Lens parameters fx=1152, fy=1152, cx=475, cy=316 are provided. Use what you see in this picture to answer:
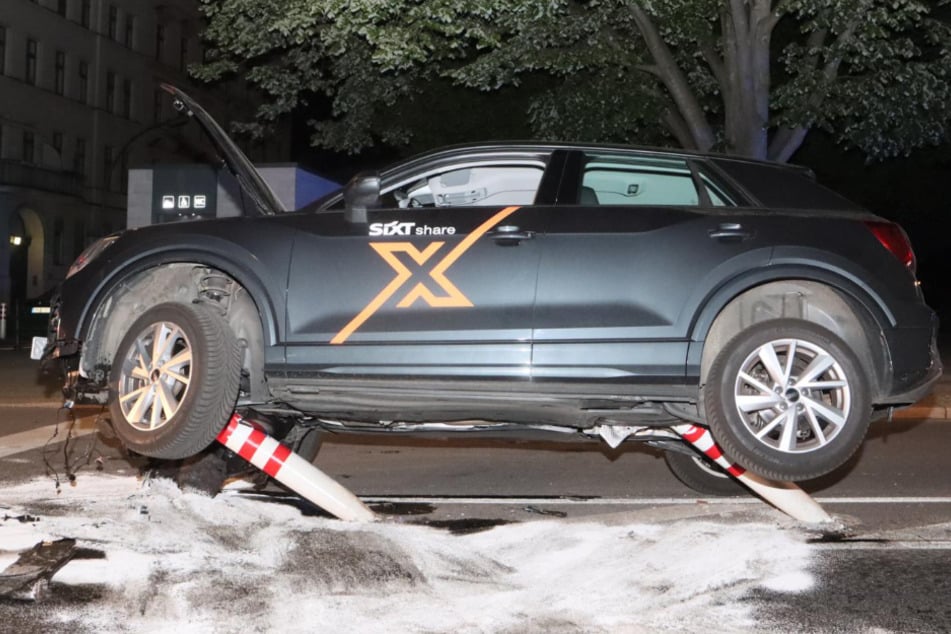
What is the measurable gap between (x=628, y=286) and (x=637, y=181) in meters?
0.78

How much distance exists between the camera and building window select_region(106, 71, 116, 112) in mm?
49156

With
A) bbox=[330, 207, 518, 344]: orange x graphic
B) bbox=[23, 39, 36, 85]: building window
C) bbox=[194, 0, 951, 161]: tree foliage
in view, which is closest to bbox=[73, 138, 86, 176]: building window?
bbox=[23, 39, 36, 85]: building window

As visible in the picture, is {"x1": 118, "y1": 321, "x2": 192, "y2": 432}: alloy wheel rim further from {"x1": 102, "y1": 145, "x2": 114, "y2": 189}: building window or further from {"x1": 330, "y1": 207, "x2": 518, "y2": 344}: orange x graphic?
{"x1": 102, "y1": 145, "x2": 114, "y2": 189}: building window

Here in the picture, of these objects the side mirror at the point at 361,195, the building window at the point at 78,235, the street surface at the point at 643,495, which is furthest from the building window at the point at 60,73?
the side mirror at the point at 361,195

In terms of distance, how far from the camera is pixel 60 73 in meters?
46.2

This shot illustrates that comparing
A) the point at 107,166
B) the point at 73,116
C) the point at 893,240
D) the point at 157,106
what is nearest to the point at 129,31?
the point at 157,106

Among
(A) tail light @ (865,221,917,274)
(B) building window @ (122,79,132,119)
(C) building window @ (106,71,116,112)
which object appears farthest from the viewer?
(B) building window @ (122,79,132,119)

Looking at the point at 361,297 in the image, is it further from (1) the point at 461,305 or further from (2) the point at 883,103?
(2) the point at 883,103

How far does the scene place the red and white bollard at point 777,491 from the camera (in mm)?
6289

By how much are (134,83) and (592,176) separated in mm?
48530

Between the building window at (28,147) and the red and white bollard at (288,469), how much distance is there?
137 ft

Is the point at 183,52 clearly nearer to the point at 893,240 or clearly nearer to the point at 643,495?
the point at 643,495

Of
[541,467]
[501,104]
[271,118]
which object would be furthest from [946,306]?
[541,467]

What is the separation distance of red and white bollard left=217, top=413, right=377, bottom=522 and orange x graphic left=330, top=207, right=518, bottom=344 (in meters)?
0.87
